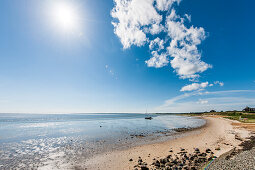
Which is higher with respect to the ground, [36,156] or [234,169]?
[234,169]

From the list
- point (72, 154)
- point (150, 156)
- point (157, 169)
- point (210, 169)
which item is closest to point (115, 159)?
point (150, 156)

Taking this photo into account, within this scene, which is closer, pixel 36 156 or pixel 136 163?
pixel 136 163

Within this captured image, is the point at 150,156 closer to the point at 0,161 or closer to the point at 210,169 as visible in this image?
the point at 210,169

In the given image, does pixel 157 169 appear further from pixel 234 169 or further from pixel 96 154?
pixel 96 154

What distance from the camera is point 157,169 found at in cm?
1125

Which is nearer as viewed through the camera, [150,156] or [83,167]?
[83,167]

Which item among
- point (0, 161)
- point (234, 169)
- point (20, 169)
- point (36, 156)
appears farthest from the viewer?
point (36, 156)

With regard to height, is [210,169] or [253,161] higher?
[253,161]

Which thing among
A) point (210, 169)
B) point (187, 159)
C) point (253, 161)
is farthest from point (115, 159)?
point (253, 161)

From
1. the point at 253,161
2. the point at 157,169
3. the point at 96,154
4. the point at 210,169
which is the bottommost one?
the point at 96,154

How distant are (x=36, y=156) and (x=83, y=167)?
8.97 meters

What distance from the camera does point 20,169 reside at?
12.8m

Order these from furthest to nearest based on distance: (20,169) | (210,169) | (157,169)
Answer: (20,169), (157,169), (210,169)

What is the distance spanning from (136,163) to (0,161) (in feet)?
58.0
